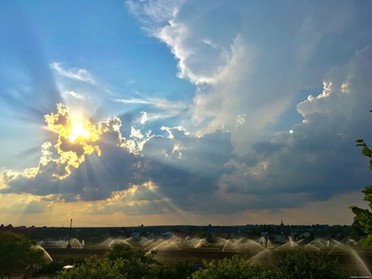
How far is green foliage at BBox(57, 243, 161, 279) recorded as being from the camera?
81.1 feet

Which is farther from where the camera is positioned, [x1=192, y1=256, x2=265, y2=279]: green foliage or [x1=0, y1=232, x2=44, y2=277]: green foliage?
[x1=0, y1=232, x2=44, y2=277]: green foliage

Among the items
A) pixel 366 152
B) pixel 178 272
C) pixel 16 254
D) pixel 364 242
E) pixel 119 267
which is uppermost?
pixel 366 152

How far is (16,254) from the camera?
57.5 m

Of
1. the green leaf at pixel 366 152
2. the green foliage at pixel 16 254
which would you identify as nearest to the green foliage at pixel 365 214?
the green leaf at pixel 366 152

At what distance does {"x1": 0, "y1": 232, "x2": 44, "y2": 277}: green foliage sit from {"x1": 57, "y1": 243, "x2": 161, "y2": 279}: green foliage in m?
21.1

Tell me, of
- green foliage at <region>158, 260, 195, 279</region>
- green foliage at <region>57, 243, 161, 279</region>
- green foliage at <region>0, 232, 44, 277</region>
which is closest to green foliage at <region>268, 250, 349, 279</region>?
green foliage at <region>57, 243, 161, 279</region>

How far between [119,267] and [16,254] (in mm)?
30241

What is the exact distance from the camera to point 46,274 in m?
63.6

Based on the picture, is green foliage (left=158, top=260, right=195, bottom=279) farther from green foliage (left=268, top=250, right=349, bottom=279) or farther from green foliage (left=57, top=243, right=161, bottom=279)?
green foliage (left=268, top=250, right=349, bottom=279)

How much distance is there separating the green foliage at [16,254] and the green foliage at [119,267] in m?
21.1

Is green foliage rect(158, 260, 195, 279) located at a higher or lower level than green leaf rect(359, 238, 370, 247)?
lower

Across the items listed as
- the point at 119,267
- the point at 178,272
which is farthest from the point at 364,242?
the point at 178,272

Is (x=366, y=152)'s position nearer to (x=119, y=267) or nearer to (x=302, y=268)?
(x=302, y=268)

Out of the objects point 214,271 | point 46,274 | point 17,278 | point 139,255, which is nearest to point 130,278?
point 139,255
